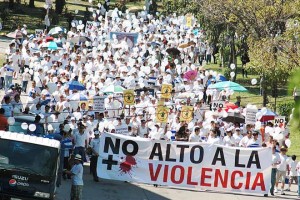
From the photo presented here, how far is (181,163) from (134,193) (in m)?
1.27

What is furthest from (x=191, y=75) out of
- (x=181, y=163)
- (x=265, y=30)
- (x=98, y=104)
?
(x=181, y=163)

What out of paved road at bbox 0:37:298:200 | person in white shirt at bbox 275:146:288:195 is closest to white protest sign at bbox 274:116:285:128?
person in white shirt at bbox 275:146:288:195

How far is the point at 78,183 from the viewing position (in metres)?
18.0

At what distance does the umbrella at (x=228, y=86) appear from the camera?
1151 inches

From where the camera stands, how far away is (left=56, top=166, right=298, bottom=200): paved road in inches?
792

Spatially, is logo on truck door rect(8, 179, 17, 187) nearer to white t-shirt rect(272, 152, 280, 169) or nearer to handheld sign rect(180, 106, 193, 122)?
white t-shirt rect(272, 152, 280, 169)

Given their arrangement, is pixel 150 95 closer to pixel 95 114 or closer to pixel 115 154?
pixel 95 114

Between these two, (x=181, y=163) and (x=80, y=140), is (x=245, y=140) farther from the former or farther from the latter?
(x=80, y=140)

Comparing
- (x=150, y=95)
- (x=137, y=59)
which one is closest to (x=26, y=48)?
(x=137, y=59)

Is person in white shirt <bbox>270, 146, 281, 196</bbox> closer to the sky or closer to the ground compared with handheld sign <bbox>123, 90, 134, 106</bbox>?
closer to the ground

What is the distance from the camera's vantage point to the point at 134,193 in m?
20.8

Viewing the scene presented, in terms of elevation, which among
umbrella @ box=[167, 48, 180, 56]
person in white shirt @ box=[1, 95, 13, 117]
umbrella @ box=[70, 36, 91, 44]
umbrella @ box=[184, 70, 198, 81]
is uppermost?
umbrella @ box=[70, 36, 91, 44]

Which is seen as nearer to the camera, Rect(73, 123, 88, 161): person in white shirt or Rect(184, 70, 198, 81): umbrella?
Rect(73, 123, 88, 161): person in white shirt

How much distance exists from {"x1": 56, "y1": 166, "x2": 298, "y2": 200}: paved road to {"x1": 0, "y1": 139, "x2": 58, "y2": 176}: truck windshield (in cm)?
328
